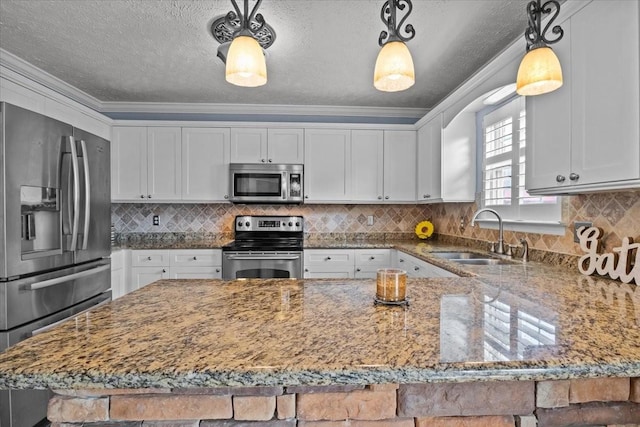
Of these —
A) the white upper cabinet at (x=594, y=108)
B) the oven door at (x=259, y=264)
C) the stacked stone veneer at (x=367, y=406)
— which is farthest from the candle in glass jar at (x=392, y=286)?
the oven door at (x=259, y=264)

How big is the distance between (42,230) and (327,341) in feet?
6.59

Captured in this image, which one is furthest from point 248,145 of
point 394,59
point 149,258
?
point 394,59

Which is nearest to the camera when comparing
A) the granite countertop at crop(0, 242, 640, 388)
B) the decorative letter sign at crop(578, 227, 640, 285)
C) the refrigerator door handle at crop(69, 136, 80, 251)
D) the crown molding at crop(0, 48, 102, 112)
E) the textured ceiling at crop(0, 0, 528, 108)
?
the granite countertop at crop(0, 242, 640, 388)

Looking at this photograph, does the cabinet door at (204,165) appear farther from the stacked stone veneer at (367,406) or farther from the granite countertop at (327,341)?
the stacked stone veneer at (367,406)

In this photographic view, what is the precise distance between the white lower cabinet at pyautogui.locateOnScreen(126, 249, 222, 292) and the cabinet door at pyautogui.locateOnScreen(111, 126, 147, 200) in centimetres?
70

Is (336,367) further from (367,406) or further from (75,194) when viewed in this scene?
(75,194)

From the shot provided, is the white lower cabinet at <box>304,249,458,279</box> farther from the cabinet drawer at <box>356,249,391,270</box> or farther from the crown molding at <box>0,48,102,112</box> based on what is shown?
the crown molding at <box>0,48,102,112</box>

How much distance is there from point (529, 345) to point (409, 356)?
285 millimetres

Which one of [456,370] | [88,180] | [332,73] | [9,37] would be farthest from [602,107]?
[9,37]

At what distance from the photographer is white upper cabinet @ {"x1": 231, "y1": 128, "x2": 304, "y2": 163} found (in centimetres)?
351

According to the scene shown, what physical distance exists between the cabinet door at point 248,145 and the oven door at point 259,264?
1052 millimetres

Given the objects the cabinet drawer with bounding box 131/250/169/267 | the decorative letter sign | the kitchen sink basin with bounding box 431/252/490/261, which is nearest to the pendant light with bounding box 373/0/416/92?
the decorative letter sign

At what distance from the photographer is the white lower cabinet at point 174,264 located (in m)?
3.20

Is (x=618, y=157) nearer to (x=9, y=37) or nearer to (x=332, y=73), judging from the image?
(x=332, y=73)
